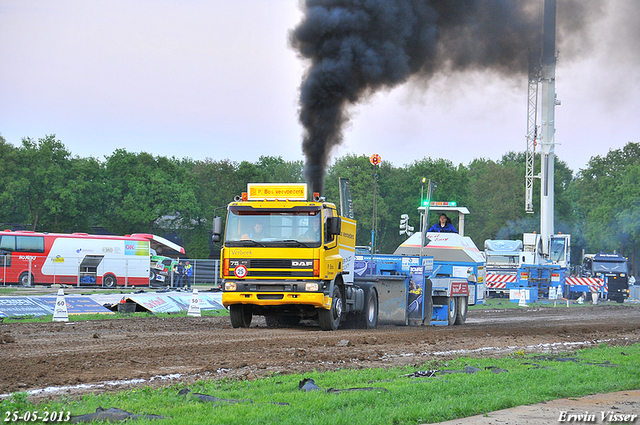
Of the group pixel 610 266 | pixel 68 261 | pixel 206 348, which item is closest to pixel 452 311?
pixel 206 348

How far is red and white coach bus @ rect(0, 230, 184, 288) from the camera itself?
1480 inches

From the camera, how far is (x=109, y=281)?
3972 cm

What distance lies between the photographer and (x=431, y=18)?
18953 mm

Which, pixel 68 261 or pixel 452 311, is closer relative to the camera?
pixel 452 311

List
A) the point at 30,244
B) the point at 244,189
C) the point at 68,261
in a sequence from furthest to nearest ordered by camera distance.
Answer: the point at 244,189, the point at 30,244, the point at 68,261

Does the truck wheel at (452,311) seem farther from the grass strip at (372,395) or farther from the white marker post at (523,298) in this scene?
the white marker post at (523,298)

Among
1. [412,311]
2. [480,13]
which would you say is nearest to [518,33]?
[480,13]

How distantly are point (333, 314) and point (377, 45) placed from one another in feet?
23.8

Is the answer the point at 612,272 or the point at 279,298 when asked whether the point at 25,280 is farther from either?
the point at 612,272

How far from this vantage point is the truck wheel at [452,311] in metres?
20.4

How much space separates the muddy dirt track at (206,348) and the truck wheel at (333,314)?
13.4 inches

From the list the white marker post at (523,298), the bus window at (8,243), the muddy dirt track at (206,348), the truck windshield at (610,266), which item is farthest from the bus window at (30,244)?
the truck windshield at (610,266)

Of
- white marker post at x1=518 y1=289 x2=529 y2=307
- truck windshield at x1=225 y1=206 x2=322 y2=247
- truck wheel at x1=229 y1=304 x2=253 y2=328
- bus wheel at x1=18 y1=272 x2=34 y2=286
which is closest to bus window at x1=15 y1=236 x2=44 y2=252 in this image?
bus wheel at x1=18 y1=272 x2=34 y2=286

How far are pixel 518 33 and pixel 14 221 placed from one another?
53804 millimetres
